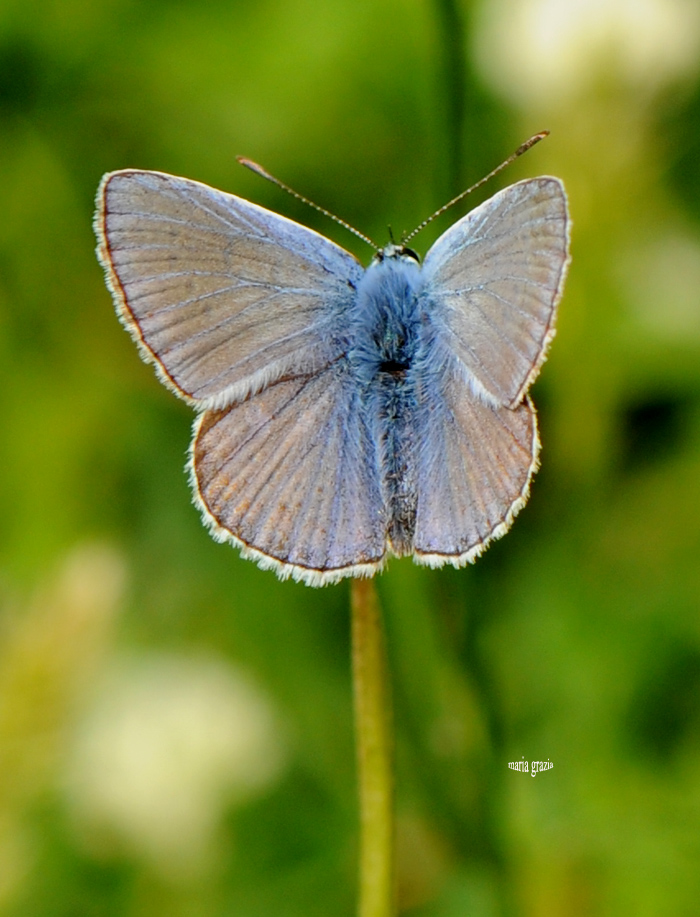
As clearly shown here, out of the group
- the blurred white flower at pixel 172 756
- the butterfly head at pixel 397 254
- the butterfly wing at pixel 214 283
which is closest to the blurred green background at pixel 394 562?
the blurred white flower at pixel 172 756

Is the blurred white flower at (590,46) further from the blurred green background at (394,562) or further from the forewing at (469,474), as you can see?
the forewing at (469,474)

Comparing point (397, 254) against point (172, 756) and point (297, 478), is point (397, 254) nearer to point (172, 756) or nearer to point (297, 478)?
point (297, 478)

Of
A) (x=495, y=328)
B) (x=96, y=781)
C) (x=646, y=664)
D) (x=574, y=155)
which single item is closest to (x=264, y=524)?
(x=495, y=328)

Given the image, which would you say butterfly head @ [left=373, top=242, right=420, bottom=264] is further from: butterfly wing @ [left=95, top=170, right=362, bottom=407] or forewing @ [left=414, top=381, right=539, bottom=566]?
forewing @ [left=414, top=381, right=539, bottom=566]

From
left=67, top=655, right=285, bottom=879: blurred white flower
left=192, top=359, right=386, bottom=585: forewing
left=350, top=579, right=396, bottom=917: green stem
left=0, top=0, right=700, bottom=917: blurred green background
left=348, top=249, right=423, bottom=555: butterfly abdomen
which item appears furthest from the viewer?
left=67, top=655, right=285, bottom=879: blurred white flower

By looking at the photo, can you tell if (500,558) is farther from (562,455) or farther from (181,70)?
(181,70)

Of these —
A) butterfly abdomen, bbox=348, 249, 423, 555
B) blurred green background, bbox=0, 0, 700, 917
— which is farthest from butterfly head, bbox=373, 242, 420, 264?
blurred green background, bbox=0, 0, 700, 917
